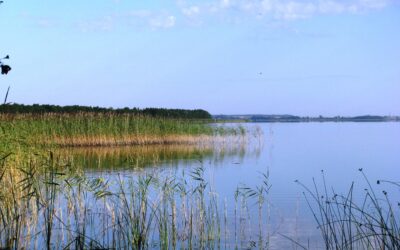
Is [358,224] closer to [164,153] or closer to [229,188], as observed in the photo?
[229,188]

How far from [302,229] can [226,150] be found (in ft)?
54.2

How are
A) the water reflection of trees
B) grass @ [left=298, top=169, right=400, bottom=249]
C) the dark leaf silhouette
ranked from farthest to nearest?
the water reflection of trees < grass @ [left=298, top=169, right=400, bottom=249] < the dark leaf silhouette

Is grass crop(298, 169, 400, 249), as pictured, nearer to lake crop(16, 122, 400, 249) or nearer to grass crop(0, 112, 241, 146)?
lake crop(16, 122, 400, 249)

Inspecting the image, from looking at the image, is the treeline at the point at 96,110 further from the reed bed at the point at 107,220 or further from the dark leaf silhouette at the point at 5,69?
the dark leaf silhouette at the point at 5,69

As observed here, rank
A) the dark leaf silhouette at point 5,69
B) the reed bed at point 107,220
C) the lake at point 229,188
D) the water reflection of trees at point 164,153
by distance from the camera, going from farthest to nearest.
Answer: the water reflection of trees at point 164,153 → the lake at point 229,188 → the reed bed at point 107,220 → the dark leaf silhouette at point 5,69

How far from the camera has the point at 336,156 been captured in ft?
71.9

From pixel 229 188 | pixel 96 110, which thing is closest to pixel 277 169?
pixel 229 188

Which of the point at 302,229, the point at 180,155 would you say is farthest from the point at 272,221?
the point at 180,155

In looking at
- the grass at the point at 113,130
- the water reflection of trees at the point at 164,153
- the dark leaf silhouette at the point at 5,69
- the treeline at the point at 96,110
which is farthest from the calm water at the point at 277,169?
the treeline at the point at 96,110

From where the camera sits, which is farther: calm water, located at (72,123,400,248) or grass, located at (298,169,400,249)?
calm water, located at (72,123,400,248)

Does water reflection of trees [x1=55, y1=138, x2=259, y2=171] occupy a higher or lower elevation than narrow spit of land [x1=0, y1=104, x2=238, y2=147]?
lower

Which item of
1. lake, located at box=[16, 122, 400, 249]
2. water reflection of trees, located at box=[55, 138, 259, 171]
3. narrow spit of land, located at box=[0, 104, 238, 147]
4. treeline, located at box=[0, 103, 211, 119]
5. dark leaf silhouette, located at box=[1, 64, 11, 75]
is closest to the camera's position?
dark leaf silhouette, located at box=[1, 64, 11, 75]

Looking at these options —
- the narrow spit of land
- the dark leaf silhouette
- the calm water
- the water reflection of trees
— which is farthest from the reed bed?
the narrow spit of land

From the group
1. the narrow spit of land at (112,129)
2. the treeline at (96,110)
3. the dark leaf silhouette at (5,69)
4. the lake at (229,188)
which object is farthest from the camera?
the treeline at (96,110)
